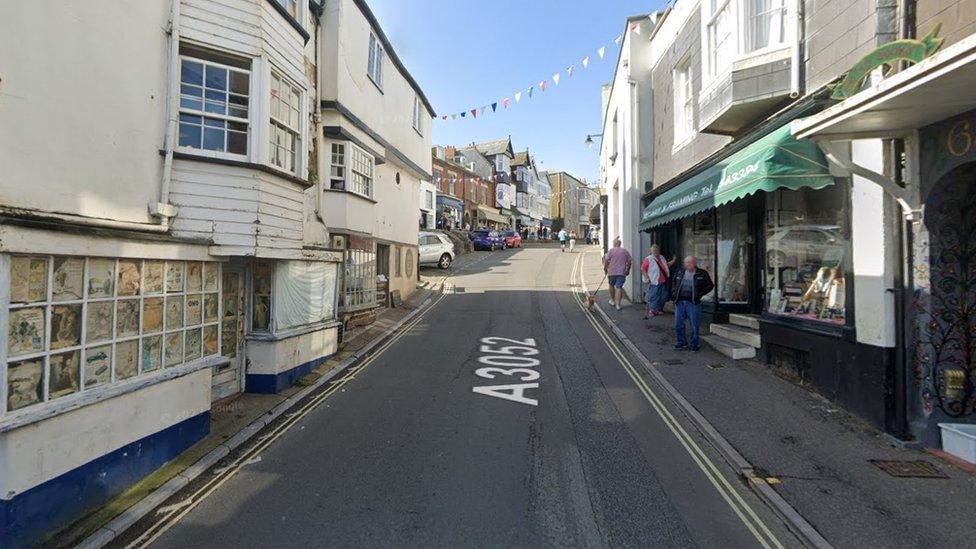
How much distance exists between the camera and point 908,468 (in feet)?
16.2

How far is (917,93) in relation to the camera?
4.38 meters

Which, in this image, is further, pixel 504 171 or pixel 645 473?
pixel 504 171

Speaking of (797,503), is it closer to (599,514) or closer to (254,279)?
(599,514)

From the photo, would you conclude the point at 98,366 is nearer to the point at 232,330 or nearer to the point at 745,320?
the point at 232,330

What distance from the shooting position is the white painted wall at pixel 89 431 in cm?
369

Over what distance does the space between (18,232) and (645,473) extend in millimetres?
5565

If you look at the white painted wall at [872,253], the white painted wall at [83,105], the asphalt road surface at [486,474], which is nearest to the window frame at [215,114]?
the white painted wall at [83,105]

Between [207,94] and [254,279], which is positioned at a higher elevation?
[207,94]

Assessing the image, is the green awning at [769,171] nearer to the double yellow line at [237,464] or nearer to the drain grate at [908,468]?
the drain grate at [908,468]

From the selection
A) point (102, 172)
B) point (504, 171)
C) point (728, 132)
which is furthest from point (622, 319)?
point (504, 171)

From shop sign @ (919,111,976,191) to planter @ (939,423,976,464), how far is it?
97.2 inches

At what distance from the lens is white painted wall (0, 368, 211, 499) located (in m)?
3.69

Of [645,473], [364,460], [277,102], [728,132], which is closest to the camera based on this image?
[645,473]

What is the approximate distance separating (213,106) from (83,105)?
2.03 meters
